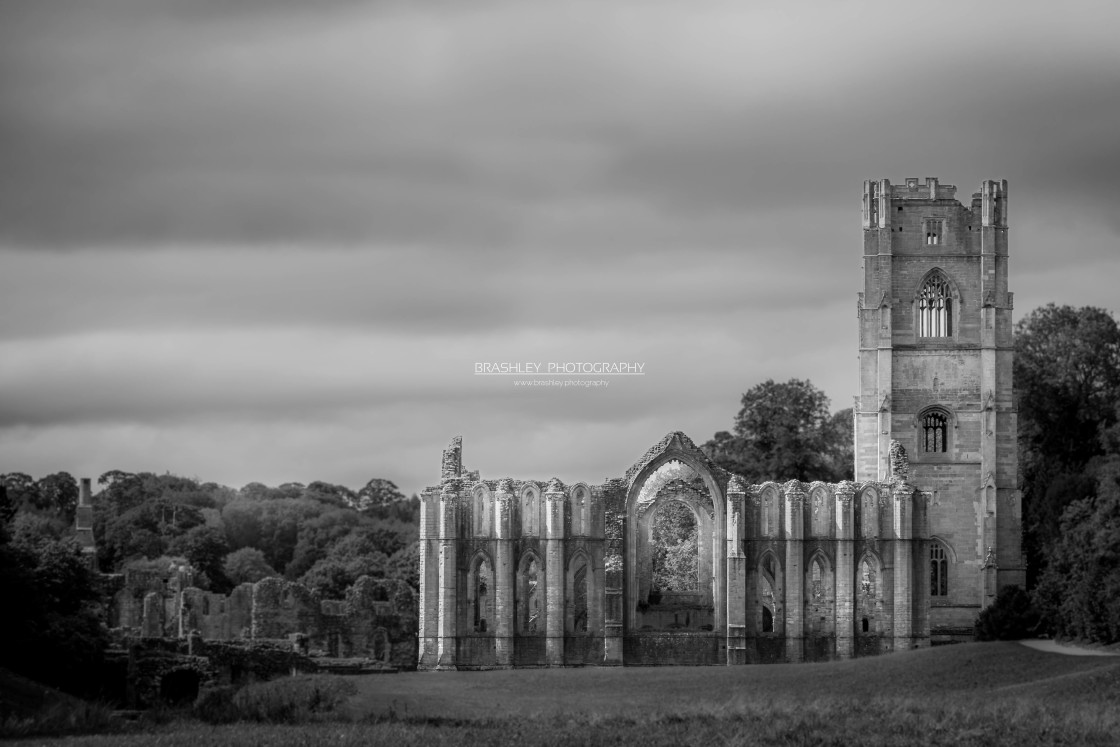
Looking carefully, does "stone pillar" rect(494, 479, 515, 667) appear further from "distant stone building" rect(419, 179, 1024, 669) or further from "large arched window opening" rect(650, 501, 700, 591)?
"large arched window opening" rect(650, 501, 700, 591)

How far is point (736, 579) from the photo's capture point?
2297 inches

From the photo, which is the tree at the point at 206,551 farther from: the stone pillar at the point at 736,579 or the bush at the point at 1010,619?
the bush at the point at 1010,619

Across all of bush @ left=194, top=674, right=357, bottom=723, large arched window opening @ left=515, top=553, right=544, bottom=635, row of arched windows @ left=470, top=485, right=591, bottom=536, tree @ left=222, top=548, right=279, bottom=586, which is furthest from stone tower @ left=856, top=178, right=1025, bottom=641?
tree @ left=222, top=548, right=279, bottom=586

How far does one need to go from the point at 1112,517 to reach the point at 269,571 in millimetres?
51700

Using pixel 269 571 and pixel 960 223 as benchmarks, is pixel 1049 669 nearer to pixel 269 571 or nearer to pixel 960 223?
pixel 960 223

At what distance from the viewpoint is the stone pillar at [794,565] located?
58.5 m

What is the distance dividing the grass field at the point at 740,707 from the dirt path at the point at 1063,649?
724 millimetres

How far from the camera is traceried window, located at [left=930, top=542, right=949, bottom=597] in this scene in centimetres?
6794

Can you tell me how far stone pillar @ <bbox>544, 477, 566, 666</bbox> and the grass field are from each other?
389 centimetres

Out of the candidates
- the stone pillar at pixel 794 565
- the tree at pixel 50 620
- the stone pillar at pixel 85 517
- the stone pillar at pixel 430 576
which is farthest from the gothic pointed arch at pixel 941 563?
the stone pillar at pixel 85 517

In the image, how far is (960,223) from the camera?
69.2 metres

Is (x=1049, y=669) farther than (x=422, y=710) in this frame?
Yes

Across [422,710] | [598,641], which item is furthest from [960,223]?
[422,710]

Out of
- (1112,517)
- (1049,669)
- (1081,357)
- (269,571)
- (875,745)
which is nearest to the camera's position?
(875,745)
